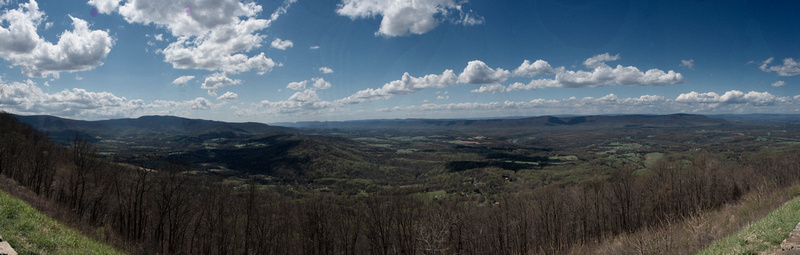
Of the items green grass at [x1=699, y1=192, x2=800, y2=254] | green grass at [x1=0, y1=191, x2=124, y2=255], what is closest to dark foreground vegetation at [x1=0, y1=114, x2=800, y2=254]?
green grass at [x1=699, y1=192, x2=800, y2=254]

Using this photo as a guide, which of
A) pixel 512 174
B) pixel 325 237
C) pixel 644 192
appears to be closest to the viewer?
pixel 325 237

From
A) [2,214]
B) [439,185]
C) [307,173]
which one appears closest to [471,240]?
[2,214]

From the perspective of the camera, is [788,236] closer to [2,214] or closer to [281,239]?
[2,214]

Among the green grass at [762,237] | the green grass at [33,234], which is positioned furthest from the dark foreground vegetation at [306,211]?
the green grass at [33,234]

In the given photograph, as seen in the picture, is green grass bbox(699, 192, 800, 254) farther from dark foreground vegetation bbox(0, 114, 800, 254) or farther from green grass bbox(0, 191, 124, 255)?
green grass bbox(0, 191, 124, 255)

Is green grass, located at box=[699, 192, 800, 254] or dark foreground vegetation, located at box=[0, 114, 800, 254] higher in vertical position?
green grass, located at box=[699, 192, 800, 254]
